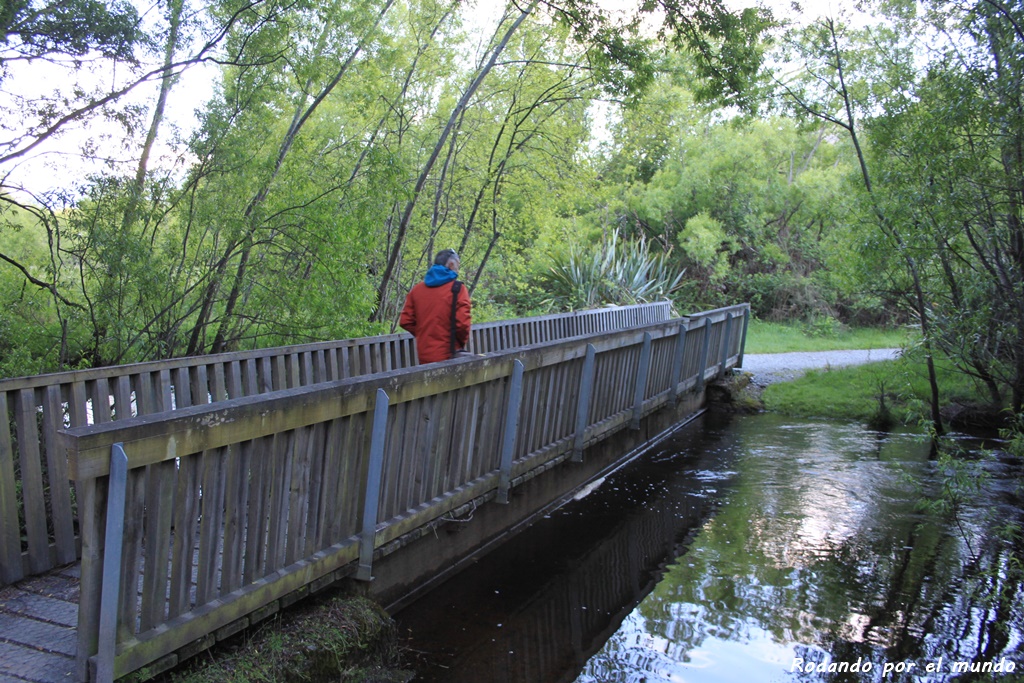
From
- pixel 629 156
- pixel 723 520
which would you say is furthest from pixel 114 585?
pixel 629 156

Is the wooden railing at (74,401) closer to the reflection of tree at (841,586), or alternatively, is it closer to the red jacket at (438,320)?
the red jacket at (438,320)

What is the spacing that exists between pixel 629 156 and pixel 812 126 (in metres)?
15.7

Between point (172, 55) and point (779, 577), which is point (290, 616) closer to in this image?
point (779, 577)

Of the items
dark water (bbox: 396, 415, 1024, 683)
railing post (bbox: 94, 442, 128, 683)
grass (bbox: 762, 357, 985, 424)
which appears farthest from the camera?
grass (bbox: 762, 357, 985, 424)

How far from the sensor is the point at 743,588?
19.5ft

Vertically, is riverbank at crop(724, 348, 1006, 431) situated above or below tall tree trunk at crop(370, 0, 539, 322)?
below

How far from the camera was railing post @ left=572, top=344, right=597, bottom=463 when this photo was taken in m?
7.25

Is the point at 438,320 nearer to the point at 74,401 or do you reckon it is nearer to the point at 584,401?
the point at 584,401

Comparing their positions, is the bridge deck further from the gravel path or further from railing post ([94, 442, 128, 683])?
the gravel path

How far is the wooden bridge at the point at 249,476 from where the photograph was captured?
3143mm

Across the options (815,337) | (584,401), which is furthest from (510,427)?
(815,337)

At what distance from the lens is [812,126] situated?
13.0 meters

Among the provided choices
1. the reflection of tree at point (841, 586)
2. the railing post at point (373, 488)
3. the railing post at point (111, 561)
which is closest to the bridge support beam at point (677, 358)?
the reflection of tree at point (841, 586)

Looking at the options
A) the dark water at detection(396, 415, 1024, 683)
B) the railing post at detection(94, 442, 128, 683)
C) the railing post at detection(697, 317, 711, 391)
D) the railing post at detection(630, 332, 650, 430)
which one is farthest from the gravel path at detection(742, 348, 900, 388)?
the railing post at detection(94, 442, 128, 683)
